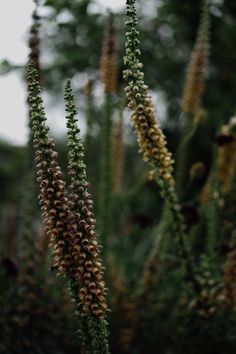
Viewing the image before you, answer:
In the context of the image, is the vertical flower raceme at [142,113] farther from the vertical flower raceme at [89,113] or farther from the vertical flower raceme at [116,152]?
the vertical flower raceme at [116,152]

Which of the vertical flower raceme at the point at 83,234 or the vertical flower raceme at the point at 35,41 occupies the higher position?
the vertical flower raceme at the point at 35,41

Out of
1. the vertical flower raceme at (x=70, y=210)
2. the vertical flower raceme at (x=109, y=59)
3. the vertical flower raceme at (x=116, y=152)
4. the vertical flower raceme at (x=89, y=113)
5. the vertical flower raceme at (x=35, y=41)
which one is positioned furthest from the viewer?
the vertical flower raceme at (x=116, y=152)

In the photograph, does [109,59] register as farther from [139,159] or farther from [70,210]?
[139,159]

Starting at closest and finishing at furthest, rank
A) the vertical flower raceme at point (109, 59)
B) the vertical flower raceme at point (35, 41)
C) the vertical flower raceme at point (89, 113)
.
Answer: the vertical flower raceme at point (35, 41) → the vertical flower raceme at point (109, 59) → the vertical flower raceme at point (89, 113)

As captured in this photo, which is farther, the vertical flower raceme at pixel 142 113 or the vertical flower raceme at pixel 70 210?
the vertical flower raceme at pixel 142 113

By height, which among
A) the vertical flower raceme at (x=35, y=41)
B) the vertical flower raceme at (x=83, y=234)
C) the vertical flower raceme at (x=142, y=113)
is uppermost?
the vertical flower raceme at (x=35, y=41)

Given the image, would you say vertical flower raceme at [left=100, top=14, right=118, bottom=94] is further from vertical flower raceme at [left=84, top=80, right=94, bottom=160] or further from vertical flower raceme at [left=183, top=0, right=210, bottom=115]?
vertical flower raceme at [left=183, top=0, right=210, bottom=115]

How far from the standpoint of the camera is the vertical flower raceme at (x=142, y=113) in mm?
2057

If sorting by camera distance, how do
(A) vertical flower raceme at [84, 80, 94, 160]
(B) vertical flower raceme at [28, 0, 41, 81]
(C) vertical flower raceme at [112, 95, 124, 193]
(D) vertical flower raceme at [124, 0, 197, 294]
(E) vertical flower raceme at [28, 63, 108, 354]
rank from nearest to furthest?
(E) vertical flower raceme at [28, 63, 108, 354], (D) vertical flower raceme at [124, 0, 197, 294], (B) vertical flower raceme at [28, 0, 41, 81], (A) vertical flower raceme at [84, 80, 94, 160], (C) vertical flower raceme at [112, 95, 124, 193]

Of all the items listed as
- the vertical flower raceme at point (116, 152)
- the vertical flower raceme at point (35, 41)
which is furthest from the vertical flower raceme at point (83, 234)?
the vertical flower raceme at point (116, 152)

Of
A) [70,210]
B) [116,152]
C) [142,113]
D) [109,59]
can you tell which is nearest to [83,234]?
[70,210]

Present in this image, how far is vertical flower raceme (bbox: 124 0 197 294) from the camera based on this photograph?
6.75 ft

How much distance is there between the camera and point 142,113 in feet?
7.33

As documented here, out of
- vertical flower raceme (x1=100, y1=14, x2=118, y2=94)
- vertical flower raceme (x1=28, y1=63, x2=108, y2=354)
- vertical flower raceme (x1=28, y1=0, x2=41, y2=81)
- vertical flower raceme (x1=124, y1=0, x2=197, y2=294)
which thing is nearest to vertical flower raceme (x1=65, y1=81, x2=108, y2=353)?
vertical flower raceme (x1=28, y1=63, x2=108, y2=354)
